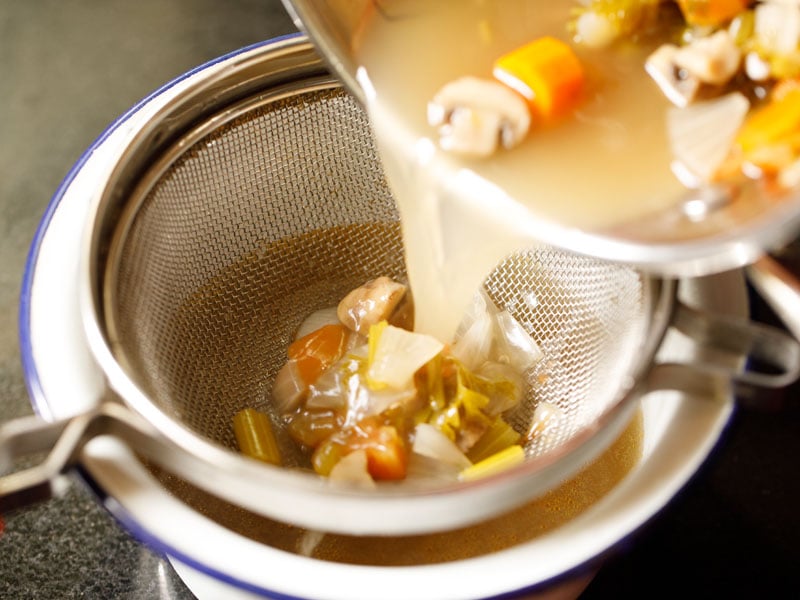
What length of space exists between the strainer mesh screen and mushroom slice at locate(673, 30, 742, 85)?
1.13 ft

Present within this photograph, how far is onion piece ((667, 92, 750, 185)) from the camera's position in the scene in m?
0.96

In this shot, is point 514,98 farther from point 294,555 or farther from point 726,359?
point 294,555

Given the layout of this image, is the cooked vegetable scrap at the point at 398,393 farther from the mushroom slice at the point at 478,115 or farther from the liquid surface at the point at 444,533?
the mushroom slice at the point at 478,115

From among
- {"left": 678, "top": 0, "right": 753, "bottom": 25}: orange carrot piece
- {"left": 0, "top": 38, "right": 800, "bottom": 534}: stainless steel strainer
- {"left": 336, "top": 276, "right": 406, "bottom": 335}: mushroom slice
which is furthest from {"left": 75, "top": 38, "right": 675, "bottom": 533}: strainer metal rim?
{"left": 336, "top": 276, "right": 406, "bottom": 335}: mushroom slice

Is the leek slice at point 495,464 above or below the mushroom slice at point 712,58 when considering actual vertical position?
below

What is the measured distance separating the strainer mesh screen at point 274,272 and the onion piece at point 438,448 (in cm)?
15

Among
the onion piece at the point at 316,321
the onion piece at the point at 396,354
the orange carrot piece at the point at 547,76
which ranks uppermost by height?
the orange carrot piece at the point at 547,76

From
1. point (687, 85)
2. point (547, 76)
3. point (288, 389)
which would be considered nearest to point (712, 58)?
point (687, 85)

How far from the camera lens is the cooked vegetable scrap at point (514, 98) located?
3.35ft

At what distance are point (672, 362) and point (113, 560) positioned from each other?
878mm

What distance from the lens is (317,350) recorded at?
4.89 feet

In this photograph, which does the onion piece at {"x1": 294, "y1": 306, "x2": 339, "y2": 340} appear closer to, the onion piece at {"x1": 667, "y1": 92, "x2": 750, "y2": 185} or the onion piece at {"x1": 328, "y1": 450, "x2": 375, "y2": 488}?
the onion piece at {"x1": 328, "y1": 450, "x2": 375, "y2": 488}

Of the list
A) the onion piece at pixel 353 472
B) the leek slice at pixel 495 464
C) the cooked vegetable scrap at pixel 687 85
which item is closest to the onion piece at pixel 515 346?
the leek slice at pixel 495 464

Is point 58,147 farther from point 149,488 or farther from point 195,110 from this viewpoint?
point 149,488
